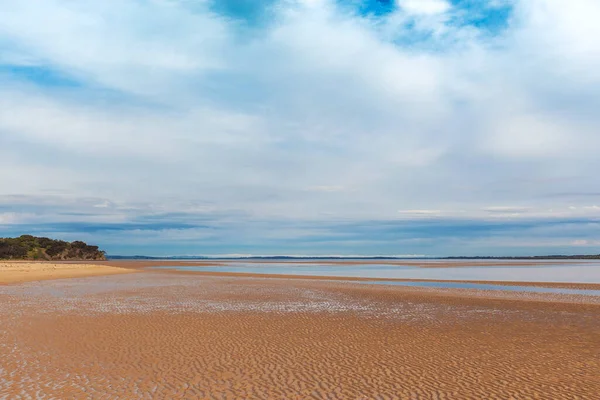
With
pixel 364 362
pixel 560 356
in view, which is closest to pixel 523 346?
pixel 560 356

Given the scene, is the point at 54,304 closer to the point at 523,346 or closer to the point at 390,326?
the point at 390,326

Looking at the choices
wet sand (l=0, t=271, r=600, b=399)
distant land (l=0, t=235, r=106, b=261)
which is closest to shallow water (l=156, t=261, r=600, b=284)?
wet sand (l=0, t=271, r=600, b=399)

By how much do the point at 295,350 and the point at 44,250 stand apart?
5306 inches

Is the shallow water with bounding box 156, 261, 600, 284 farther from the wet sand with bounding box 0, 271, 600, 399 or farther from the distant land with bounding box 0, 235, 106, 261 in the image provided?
the distant land with bounding box 0, 235, 106, 261

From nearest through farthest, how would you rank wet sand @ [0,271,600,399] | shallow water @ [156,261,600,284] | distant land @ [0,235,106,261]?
wet sand @ [0,271,600,399], shallow water @ [156,261,600,284], distant land @ [0,235,106,261]

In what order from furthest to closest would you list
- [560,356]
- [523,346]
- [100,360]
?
[523,346]
[560,356]
[100,360]

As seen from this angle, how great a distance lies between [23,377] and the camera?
1034 cm

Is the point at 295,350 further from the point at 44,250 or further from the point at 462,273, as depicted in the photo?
the point at 44,250

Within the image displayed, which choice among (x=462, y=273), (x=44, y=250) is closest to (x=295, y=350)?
(x=462, y=273)

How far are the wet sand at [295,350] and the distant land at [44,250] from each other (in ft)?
348

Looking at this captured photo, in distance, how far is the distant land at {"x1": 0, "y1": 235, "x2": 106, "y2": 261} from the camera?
112 meters

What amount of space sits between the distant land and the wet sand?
348 feet

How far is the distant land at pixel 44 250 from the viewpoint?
112 metres

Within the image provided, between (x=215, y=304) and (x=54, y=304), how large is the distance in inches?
341
